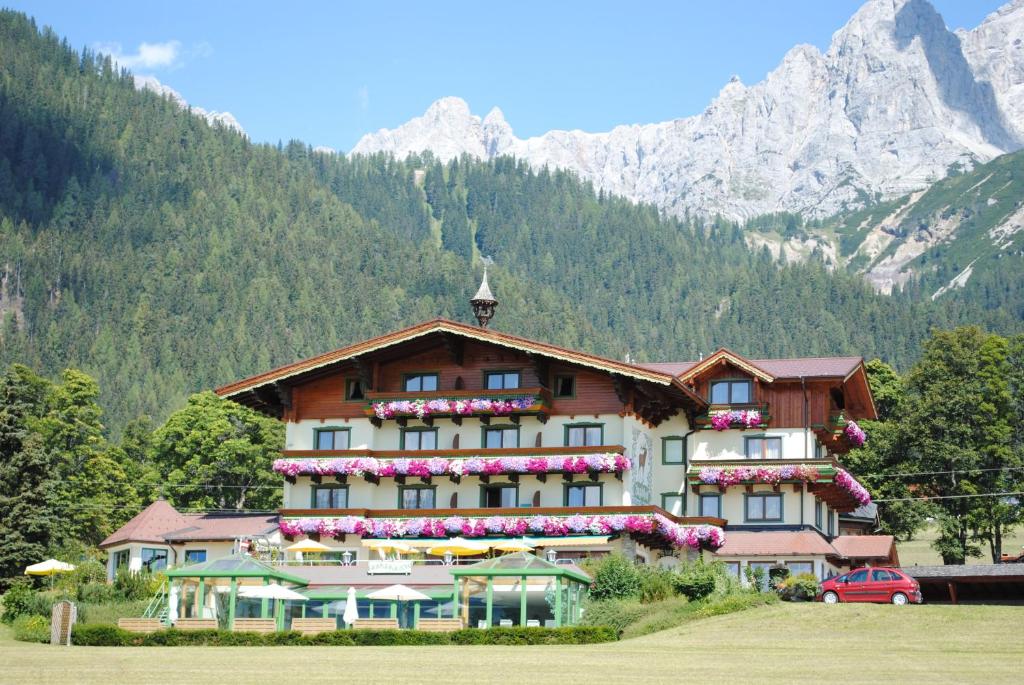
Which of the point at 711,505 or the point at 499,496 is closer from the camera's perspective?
the point at 499,496

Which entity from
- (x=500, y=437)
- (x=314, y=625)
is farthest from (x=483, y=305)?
(x=314, y=625)

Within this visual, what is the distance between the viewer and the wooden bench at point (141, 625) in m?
53.1

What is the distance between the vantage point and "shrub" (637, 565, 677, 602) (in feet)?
195

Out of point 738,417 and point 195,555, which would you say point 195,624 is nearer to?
point 195,555

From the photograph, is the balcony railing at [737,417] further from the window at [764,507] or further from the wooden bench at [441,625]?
the wooden bench at [441,625]

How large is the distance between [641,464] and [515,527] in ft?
25.6

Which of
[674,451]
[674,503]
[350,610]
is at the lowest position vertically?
→ [350,610]

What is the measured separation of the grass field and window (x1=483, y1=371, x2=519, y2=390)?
22.4 meters

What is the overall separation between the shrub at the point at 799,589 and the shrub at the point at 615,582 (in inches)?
296

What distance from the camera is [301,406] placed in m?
76.8

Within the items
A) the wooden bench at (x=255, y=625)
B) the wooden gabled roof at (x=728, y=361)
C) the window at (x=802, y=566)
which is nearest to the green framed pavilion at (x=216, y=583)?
the wooden bench at (x=255, y=625)

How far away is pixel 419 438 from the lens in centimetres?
7519

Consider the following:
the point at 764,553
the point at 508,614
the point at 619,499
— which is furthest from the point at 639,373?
the point at 508,614

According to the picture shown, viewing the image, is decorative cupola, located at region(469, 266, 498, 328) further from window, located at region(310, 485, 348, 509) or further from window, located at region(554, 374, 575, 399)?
window, located at region(310, 485, 348, 509)
